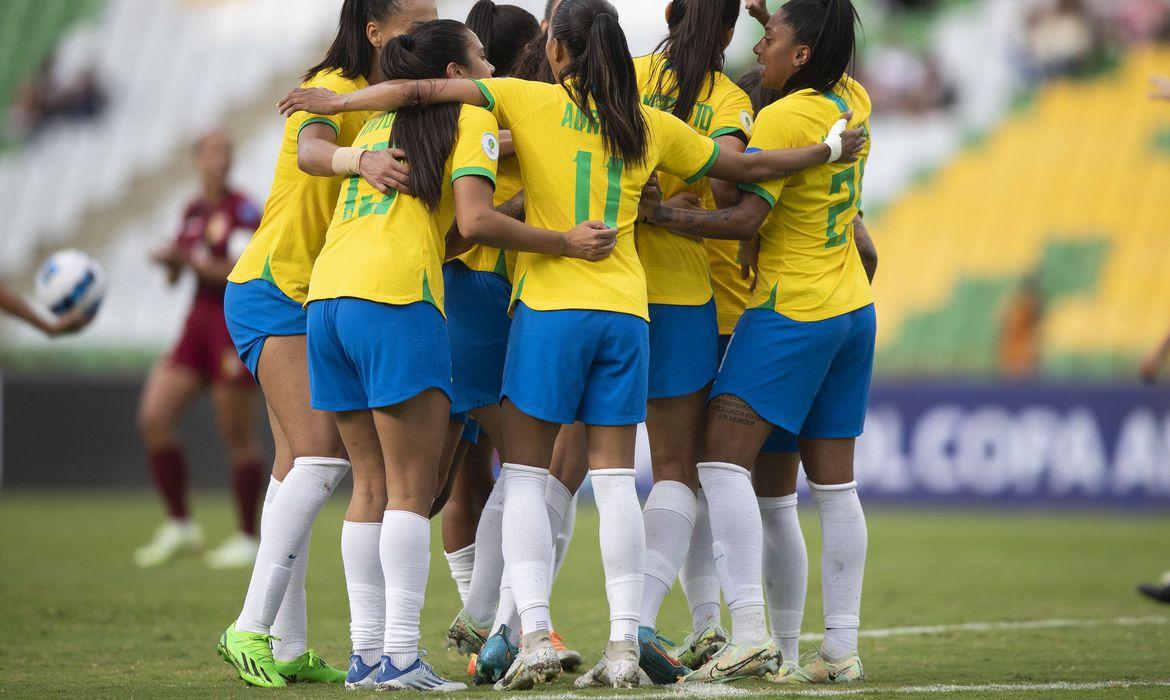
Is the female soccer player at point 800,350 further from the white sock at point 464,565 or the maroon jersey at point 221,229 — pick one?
the maroon jersey at point 221,229

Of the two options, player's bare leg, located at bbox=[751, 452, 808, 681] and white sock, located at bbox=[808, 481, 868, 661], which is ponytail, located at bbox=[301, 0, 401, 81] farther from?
white sock, located at bbox=[808, 481, 868, 661]

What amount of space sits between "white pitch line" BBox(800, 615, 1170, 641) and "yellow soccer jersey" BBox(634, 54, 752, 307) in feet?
5.96

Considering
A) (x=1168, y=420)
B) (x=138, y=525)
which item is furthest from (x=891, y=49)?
(x=138, y=525)

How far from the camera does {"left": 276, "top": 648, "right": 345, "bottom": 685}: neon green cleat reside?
4.53 m

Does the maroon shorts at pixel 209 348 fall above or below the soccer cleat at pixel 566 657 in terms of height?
above

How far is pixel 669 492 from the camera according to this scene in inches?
183

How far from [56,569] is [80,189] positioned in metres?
11.2

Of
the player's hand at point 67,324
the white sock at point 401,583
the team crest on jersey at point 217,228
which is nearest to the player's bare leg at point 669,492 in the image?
the white sock at point 401,583

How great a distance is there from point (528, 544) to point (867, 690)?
1094mm

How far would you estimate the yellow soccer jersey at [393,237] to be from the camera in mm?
4105

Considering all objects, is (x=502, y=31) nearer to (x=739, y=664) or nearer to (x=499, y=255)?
(x=499, y=255)

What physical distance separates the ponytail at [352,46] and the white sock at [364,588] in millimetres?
1485

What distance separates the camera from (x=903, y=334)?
15.5 meters

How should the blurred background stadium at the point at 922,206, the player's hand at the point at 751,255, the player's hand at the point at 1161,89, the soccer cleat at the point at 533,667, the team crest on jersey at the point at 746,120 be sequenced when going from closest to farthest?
the soccer cleat at the point at 533,667, the team crest on jersey at the point at 746,120, the player's hand at the point at 751,255, the player's hand at the point at 1161,89, the blurred background stadium at the point at 922,206
